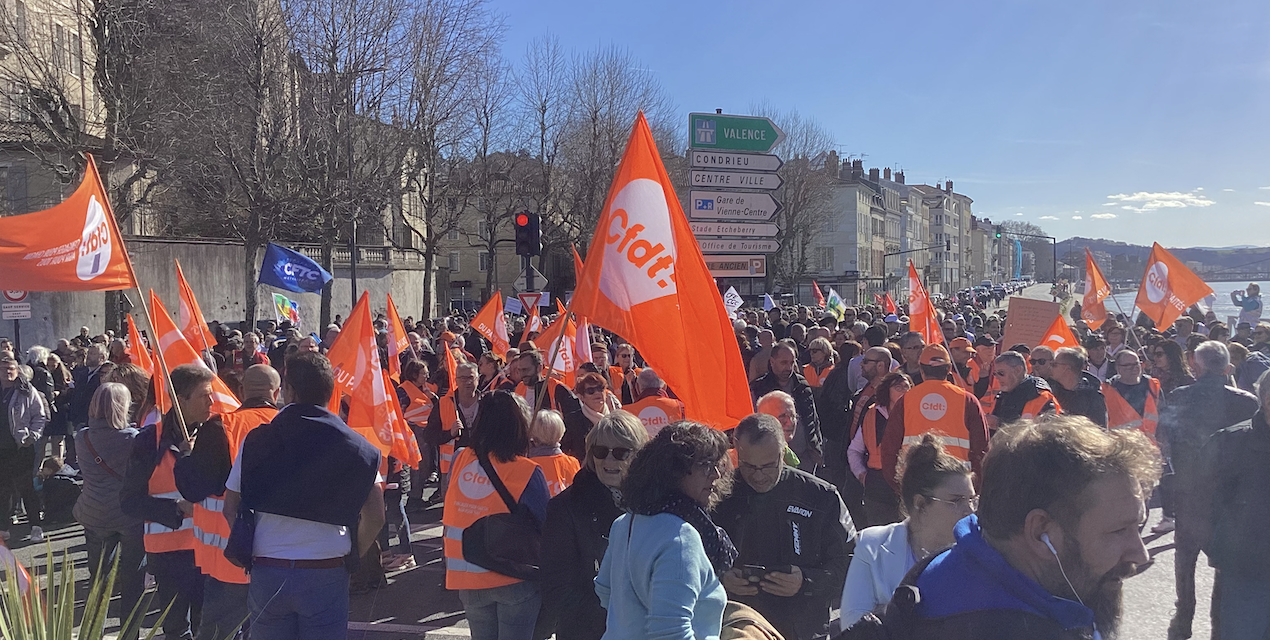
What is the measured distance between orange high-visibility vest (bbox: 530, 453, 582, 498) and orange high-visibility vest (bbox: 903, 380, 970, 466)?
7.02ft

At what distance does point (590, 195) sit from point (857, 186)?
49.1 m

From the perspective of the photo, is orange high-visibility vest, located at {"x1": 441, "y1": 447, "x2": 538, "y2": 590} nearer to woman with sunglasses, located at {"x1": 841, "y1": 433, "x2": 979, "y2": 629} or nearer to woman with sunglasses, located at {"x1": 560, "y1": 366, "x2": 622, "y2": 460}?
woman with sunglasses, located at {"x1": 841, "y1": 433, "x2": 979, "y2": 629}

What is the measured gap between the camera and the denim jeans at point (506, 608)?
416 centimetres

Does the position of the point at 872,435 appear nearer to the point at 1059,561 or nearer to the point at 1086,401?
the point at 1086,401

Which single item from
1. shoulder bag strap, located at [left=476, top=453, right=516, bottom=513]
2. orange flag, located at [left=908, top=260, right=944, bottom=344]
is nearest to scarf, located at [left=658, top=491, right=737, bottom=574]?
shoulder bag strap, located at [left=476, top=453, right=516, bottom=513]

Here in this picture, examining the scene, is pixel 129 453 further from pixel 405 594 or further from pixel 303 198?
pixel 303 198

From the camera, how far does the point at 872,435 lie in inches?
236

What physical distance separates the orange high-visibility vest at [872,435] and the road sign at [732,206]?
4.07 meters

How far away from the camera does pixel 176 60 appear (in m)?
25.6

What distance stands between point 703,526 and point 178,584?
11.7 ft

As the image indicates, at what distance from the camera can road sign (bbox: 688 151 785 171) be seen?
31.3ft

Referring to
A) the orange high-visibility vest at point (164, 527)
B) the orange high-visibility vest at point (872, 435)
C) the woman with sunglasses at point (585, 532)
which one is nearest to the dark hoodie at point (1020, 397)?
the orange high-visibility vest at point (872, 435)

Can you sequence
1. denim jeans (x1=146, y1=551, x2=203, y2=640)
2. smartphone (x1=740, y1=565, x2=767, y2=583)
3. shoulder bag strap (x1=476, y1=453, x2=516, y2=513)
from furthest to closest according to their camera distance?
denim jeans (x1=146, y1=551, x2=203, y2=640), shoulder bag strap (x1=476, y1=453, x2=516, y2=513), smartphone (x1=740, y1=565, x2=767, y2=583)

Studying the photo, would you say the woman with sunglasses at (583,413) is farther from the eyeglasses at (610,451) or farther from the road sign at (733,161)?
the road sign at (733,161)
